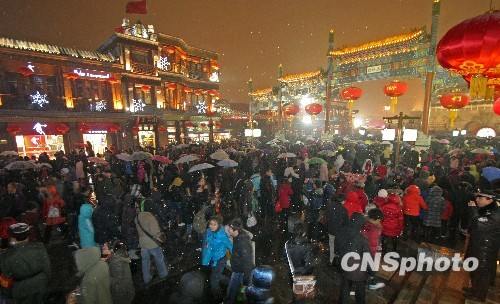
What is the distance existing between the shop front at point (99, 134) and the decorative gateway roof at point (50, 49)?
19.3 ft

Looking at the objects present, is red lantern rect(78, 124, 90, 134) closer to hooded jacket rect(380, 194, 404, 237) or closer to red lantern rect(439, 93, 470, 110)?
hooded jacket rect(380, 194, 404, 237)

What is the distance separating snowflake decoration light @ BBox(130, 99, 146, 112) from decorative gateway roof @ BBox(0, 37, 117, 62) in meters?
4.20

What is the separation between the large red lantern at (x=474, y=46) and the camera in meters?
5.11

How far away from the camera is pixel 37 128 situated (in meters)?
19.8

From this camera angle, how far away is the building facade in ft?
63.8

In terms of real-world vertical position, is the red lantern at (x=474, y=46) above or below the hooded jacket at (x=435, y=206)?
above

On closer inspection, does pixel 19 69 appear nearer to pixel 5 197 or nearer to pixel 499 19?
pixel 5 197

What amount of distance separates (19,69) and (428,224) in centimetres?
2594

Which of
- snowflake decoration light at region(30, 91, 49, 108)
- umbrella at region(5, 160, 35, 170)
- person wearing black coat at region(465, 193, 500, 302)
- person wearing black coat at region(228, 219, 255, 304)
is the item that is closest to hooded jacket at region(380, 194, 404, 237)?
person wearing black coat at region(465, 193, 500, 302)

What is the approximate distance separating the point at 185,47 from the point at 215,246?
32.8m

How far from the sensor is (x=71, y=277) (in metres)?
6.45

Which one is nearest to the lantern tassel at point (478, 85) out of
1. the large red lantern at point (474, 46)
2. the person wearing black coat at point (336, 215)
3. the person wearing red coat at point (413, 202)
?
the large red lantern at point (474, 46)

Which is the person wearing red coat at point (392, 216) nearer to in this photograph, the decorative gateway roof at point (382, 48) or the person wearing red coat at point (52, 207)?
the person wearing red coat at point (52, 207)

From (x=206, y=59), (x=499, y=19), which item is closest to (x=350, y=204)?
(x=499, y=19)
